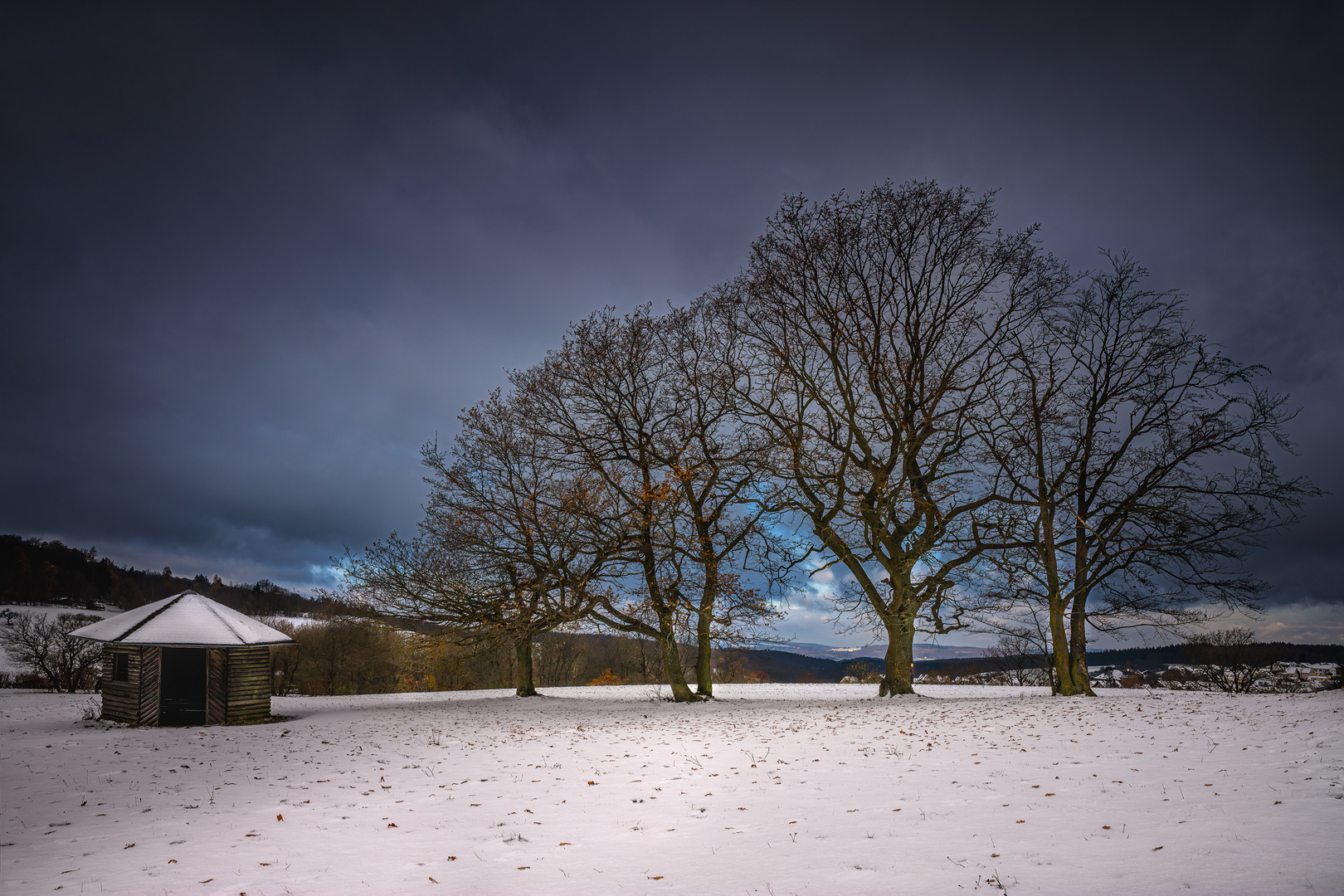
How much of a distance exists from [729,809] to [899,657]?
13130 millimetres

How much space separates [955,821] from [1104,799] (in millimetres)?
1785

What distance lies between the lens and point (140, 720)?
18844 millimetres

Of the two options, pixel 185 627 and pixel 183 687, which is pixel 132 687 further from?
pixel 183 687

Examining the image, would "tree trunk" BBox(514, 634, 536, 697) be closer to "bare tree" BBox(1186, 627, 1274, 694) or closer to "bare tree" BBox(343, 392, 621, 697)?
"bare tree" BBox(343, 392, 621, 697)

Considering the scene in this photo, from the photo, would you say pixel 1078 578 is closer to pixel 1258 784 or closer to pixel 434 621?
pixel 1258 784

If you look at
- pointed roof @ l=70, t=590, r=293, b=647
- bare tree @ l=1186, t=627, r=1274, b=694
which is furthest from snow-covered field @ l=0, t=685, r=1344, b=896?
bare tree @ l=1186, t=627, r=1274, b=694

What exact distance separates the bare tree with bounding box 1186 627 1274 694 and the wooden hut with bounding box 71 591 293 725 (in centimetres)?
3994

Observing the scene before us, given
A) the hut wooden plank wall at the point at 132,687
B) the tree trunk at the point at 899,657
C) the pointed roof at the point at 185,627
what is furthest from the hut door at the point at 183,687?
the tree trunk at the point at 899,657

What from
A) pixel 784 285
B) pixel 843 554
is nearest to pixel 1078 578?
pixel 843 554

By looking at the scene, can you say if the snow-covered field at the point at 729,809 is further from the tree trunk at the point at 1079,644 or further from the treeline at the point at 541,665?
the treeline at the point at 541,665

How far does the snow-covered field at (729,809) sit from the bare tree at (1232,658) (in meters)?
21.5

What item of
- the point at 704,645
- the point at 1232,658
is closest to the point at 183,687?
the point at 704,645

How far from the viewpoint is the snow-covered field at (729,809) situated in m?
5.30

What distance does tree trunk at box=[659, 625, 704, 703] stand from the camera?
2083 cm
